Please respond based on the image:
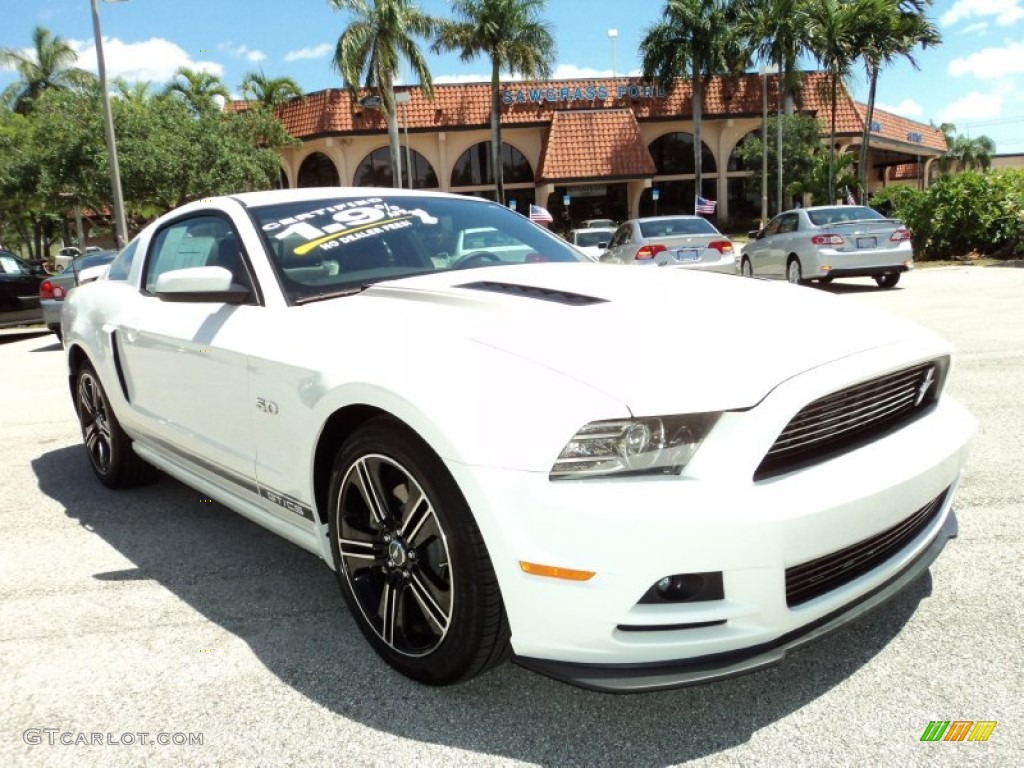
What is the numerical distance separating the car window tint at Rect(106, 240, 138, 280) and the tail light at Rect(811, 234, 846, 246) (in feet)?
40.3

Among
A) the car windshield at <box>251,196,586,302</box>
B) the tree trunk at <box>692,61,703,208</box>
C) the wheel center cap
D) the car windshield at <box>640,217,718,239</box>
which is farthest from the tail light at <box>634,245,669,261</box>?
the tree trunk at <box>692,61,703,208</box>

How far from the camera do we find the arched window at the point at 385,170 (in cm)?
4140

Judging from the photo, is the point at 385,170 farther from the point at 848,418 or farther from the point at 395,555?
the point at 848,418

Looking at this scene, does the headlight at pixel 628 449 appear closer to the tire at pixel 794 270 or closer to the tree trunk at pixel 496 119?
the tire at pixel 794 270

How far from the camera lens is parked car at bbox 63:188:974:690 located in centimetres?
209

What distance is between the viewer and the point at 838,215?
15.0 meters

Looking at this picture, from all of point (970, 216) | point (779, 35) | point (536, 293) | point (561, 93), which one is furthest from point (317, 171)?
point (536, 293)

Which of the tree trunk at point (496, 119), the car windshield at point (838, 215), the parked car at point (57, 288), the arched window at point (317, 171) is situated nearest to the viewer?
the parked car at point (57, 288)

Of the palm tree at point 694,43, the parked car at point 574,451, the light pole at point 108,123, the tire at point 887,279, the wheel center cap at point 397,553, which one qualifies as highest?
the palm tree at point 694,43

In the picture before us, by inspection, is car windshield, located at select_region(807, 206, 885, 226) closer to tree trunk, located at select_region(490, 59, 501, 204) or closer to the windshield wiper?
the windshield wiper

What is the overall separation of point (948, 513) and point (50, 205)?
34640 millimetres

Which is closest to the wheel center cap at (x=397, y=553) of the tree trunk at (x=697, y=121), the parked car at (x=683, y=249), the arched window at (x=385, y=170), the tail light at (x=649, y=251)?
the parked car at (x=683, y=249)

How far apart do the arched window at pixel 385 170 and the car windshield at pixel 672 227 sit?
27.6 meters

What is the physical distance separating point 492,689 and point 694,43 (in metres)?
39.9
